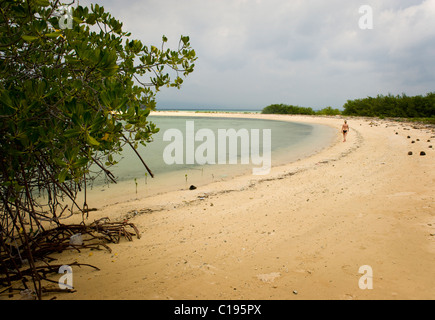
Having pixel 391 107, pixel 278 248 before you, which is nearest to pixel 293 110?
pixel 391 107

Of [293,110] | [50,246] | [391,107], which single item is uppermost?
[293,110]

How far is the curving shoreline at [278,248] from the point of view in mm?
2270

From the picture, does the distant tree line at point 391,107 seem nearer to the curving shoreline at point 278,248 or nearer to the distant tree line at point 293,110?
the distant tree line at point 293,110

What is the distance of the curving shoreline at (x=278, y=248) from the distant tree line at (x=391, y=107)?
34.2 m

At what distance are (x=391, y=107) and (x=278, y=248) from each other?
44.2 m

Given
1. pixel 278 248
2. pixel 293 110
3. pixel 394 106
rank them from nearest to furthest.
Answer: pixel 278 248 < pixel 394 106 < pixel 293 110

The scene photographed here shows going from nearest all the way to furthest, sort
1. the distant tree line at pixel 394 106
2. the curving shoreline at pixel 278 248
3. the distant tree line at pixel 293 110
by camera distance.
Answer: the curving shoreline at pixel 278 248, the distant tree line at pixel 394 106, the distant tree line at pixel 293 110

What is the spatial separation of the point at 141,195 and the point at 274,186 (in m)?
3.74

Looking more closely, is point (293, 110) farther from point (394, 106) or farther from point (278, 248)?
point (278, 248)

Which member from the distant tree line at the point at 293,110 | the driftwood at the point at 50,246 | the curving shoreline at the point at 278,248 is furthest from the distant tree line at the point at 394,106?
the driftwood at the point at 50,246

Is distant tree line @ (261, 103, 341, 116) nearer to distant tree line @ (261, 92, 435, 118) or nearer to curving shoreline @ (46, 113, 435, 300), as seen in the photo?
distant tree line @ (261, 92, 435, 118)

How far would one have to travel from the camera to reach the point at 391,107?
123ft
